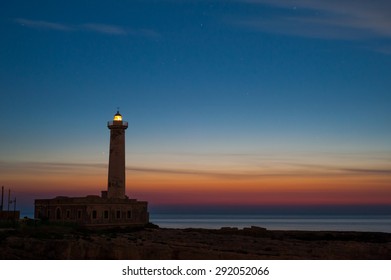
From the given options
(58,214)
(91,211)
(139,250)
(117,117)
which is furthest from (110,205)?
(139,250)

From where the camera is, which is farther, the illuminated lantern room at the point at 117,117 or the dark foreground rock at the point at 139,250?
the illuminated lantern room at the point at 117,117

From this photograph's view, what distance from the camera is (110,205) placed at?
46.2m

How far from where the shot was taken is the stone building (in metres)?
44.5

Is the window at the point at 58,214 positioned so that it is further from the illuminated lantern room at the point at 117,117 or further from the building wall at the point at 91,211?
the illuminated lantern room at the point at 117,117

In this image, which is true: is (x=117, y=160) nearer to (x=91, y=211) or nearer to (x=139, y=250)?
(x=91, y=211)

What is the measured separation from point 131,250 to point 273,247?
948cm

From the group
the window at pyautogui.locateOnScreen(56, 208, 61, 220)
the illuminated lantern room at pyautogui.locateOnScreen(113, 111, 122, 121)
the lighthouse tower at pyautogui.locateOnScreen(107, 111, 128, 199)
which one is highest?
the illuminated lantern room at pyautogui.locateOnScreen(113, 111, 122, 121)

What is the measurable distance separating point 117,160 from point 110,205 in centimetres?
464

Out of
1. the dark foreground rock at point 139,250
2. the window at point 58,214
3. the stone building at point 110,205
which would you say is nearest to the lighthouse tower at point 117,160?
the stone building at point 110,205

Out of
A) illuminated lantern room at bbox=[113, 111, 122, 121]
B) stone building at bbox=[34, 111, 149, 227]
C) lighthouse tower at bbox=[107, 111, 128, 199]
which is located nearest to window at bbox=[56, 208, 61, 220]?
stone building at bbox=[34, 111, 149, 227]

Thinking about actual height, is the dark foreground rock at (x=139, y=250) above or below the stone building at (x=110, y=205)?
below

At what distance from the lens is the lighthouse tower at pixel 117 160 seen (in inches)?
1921

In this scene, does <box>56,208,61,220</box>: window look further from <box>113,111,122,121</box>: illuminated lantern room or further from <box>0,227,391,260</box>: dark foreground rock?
<box>0,227,391,260</box>: dark foreground rock

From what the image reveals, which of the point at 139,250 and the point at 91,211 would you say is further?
the point at 91,211
